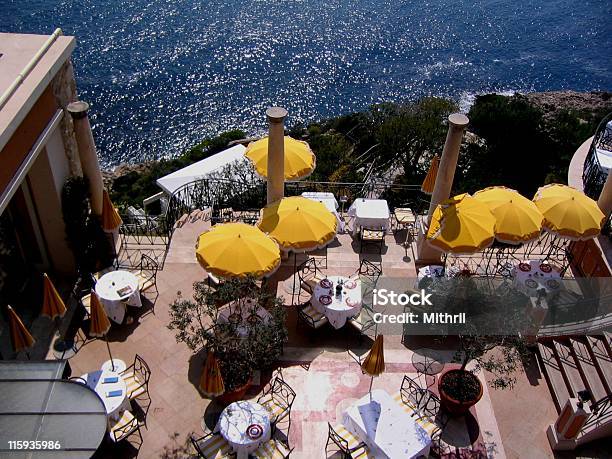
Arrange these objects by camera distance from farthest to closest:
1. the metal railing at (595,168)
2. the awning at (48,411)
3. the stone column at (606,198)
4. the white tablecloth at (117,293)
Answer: the metal railing at (595,168), the stone column at (606,198), the white tablecloth at (117,293), the awning at (48,411)

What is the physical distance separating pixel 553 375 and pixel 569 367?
0.51 metres

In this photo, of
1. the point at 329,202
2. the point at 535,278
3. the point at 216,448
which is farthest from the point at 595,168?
the point at 216,448

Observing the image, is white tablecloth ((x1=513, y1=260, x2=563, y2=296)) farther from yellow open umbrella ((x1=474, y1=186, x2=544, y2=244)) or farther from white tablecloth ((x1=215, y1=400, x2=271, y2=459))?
white tablecloth ((x1=215, y1=400, x2=271, y2=459))

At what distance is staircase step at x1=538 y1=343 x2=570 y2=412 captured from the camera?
16266 mm

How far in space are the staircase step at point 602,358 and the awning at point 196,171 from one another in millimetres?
19236

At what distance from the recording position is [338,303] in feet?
57.1

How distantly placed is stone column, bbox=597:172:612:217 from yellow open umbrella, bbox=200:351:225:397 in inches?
542

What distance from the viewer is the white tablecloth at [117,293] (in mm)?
17453

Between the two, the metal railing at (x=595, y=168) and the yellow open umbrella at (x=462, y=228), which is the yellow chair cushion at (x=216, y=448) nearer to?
the yellow open umbrella at (x=462, y=228)

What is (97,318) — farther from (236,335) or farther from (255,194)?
(255,194)

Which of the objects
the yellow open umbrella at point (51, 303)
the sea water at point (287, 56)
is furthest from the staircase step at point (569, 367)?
the sea water at point (287, 56)

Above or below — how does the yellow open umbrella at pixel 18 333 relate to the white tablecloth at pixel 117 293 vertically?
above

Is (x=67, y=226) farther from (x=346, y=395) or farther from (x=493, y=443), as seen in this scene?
(x=493, y=443)

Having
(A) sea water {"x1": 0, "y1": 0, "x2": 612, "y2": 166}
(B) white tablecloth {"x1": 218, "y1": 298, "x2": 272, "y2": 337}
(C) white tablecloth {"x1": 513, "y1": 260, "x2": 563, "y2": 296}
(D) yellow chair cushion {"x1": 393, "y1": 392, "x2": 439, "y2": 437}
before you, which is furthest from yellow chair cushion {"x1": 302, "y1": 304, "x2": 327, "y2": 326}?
(A) sea water {"x1": 0, "y1": 0, "x2": 612, "y2": 166}
